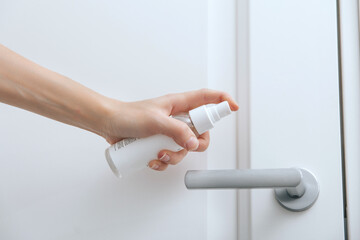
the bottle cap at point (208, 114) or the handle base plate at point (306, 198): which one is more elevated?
the bottle cap at point (208, 114)

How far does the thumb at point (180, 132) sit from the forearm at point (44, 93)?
2.9 inches

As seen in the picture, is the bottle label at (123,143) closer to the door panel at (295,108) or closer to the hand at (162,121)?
the hand at (162,121)

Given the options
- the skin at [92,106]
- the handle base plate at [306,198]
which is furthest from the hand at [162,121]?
the handle base plate at [306,198]

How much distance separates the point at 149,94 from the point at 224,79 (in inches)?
3.6

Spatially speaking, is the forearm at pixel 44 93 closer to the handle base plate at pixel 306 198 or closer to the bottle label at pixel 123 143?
the bottle label at pixel 123 143

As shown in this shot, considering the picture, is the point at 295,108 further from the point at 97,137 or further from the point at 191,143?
the point at 97,137

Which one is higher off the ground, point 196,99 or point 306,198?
point 196,99

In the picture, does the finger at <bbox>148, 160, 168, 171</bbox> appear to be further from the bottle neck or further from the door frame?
the door frame

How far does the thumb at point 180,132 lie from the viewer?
13.5 inches

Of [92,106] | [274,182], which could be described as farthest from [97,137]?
[274,182]

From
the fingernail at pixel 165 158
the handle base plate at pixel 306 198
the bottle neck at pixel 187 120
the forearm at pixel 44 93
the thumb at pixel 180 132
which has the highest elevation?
the forearm at pixel 44 93

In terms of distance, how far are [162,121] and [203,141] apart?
0.06 meters

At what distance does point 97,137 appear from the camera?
43 centimetres

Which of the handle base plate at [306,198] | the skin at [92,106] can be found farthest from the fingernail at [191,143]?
the handle base plate at [306,198]
